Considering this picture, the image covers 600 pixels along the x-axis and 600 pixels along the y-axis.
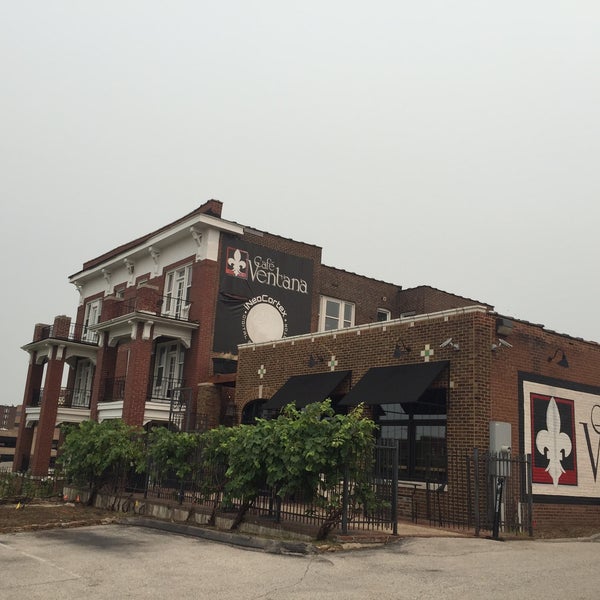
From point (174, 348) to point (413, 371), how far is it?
14612mm

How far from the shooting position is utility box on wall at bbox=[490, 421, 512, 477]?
14.5m

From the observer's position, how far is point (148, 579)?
28.3 feet

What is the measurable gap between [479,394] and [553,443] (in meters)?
3.04

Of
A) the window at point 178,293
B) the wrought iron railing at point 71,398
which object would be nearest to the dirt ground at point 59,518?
the window at point 178,293

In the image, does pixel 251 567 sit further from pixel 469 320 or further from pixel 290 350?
pixel 290 350

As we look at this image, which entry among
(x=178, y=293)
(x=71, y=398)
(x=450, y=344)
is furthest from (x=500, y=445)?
(x=71, y=398)

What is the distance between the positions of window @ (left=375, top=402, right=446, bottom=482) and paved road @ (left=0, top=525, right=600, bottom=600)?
151 inches

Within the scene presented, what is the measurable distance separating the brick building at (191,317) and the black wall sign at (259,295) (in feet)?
0.15

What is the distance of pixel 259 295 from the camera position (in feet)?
92.8

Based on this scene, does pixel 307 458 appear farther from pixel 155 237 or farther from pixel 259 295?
pixel 155 237

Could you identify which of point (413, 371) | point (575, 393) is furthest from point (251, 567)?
point (575, 393)

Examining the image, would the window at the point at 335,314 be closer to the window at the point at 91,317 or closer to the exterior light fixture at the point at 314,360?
the exterior light fixture at the point at 314,360

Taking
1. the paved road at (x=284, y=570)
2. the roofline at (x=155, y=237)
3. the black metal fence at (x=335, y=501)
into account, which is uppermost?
the roofline at (x=155, y=237)

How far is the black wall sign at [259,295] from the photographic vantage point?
2731cm
